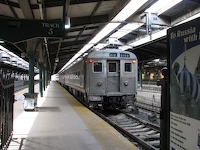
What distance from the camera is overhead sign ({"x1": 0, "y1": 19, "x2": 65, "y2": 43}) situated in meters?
7.72

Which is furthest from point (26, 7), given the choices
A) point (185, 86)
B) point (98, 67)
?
point (185, 86)

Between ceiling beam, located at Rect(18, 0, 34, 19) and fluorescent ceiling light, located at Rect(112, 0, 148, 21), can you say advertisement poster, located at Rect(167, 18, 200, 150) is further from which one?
fluorescent ceiling light, located at Rect(112, 0, 148, 21)

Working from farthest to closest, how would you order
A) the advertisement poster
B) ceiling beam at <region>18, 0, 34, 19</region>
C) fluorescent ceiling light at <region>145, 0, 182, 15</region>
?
fluorescent ceiling light at <region>145, 0, 182, 15</region> → ceiling beam at <region>18, 0, 34, 19</region> → the advertisement poster

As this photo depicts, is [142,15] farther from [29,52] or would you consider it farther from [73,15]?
[29,52]

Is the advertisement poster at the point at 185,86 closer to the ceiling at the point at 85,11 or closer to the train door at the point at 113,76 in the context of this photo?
the ceiling at the point at 85,11

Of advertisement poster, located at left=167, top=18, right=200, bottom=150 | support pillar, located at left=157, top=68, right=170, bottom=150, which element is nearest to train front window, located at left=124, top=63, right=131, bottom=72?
support pillar, located at left=157, top=68, right=170, bottom=150

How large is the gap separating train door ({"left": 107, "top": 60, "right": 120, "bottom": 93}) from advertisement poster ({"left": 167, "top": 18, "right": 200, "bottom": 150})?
10472mm

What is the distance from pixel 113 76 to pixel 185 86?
35.9ft

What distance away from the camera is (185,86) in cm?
293

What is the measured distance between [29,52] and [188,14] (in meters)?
7.14

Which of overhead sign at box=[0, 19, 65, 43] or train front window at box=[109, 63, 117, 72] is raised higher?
overhead sign at box=[0, 19, 65, 43]

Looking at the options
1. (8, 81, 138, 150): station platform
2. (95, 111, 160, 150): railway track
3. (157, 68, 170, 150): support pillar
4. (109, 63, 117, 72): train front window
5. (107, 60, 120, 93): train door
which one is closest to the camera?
(157, 68, 170, 150): support pillar

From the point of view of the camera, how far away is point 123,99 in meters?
13.8

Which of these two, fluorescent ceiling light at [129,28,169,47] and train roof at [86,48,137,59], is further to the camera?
fluorescent ceiling light at [129,28,169,47]
